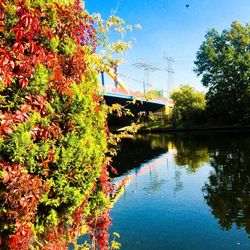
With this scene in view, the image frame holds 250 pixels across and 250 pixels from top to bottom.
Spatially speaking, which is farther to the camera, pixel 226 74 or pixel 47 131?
pixel 226 74

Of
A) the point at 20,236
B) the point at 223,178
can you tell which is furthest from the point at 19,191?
the point at 223,178

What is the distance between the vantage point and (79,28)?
574cm

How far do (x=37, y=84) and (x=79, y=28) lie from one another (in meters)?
1.86

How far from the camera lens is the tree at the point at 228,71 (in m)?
60.9

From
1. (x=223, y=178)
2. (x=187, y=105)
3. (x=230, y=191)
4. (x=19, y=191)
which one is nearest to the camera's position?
(x=19, y=191)

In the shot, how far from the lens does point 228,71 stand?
2454 inches

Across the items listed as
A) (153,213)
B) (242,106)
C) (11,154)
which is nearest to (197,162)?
(153,213)

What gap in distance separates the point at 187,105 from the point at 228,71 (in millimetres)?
14537

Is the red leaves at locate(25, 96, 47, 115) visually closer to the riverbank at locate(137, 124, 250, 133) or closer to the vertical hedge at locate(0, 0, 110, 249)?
the vertical hedge at locate(0, 0, 110, 249)

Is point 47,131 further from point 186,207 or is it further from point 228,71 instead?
point 228,71

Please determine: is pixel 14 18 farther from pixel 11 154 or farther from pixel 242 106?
pixel 242 106

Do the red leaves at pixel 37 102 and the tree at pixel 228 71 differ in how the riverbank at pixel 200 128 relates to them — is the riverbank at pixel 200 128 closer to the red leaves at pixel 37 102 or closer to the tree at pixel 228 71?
the tree at pixel 228 71

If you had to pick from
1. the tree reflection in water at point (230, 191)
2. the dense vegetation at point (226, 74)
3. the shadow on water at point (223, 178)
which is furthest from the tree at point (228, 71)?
the tree reflection in water at point (230, 191)

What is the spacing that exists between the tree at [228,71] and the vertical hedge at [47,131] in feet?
189
